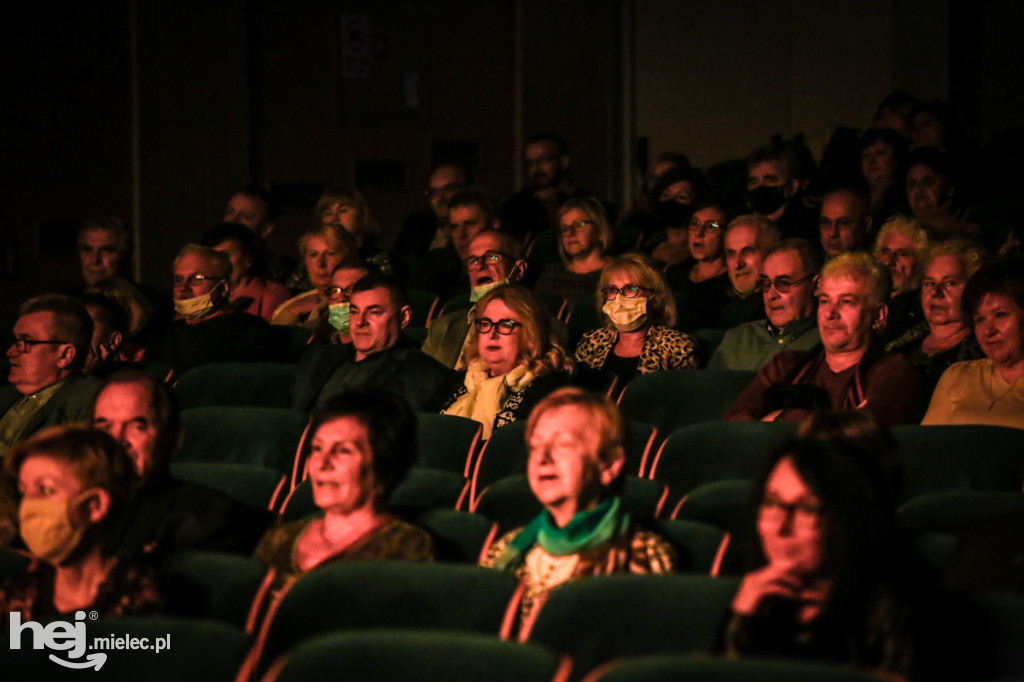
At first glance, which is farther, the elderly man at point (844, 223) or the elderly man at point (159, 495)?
the elderly man at point (844, 223)

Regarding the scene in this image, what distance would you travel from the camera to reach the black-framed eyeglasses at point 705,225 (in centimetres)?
472

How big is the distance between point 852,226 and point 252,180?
365 centimetres

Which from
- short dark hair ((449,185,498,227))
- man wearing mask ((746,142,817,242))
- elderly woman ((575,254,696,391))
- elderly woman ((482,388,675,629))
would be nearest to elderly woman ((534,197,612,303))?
short dark hair ((449,185,498,227))

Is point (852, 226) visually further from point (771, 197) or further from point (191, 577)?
point (191, 577)

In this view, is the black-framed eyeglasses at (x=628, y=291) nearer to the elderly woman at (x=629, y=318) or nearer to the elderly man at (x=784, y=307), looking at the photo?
the elderly woman at (x=629, y=318)

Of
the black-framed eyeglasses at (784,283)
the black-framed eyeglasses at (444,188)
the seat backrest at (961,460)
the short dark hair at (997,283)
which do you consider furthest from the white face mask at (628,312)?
the black-framed eyeglasses at (444,188)

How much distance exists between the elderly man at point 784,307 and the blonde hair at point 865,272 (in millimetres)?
350

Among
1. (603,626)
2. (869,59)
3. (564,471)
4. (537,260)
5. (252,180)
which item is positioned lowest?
(603,626)

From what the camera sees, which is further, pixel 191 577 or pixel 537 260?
pixel 537 260

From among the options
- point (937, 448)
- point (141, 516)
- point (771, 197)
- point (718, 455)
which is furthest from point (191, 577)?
point (771, 197)

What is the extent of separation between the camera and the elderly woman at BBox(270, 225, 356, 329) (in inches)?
196

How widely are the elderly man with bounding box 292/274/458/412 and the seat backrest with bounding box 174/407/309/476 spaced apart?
1.84 feet

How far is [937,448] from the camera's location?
2.69 m

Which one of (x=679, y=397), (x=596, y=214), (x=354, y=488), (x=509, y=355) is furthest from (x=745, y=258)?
(x=354, y=488)
